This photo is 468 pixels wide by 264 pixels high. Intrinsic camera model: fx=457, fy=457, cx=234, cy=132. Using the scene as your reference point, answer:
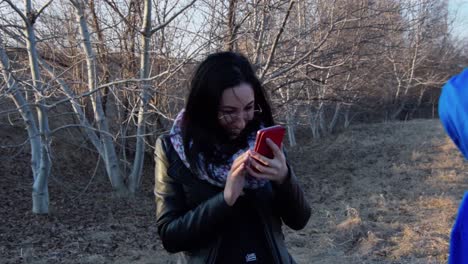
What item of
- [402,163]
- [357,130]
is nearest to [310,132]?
[357,130]

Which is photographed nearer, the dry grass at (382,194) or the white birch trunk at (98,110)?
the dry grass at (382,194)

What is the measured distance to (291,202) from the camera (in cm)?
→ 157

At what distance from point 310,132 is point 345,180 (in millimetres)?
10534

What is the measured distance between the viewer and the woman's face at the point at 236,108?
5.32 feet

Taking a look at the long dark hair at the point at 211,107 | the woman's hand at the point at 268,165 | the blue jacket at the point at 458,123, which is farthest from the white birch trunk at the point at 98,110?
the blue jacket at the point at 458,123

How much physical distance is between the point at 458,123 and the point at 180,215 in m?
0.96

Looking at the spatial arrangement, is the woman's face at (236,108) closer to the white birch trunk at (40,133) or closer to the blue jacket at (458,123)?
the blue jacket at (458,123)

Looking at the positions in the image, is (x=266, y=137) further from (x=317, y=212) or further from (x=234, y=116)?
(x=317, y=212)

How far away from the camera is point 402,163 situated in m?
12.3

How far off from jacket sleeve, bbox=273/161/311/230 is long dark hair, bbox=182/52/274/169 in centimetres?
25

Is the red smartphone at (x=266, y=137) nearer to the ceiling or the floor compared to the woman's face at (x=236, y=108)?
nearer to the floor

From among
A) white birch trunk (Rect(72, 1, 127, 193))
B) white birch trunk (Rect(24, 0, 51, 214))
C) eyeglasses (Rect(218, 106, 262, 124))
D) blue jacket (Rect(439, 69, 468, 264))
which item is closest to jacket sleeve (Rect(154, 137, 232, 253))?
eyeglasses (Rect(218, 106, 262, 124))

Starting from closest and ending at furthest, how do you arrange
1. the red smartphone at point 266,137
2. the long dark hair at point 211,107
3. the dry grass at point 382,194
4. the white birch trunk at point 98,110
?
the red smartphone at point 266,137 < the long dark hair at point 211,107 < the dry grass at point 382,194 < the white birch trunk at point 98,110

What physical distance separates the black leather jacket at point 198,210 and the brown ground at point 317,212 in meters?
4.28
